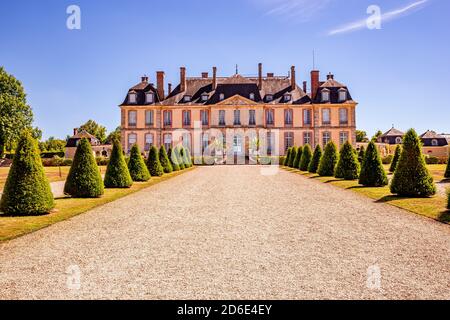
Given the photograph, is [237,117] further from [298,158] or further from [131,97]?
[298,158]

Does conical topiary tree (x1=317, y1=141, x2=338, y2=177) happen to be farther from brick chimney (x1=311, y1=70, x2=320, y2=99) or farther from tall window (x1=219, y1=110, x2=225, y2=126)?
brick chimney (x1=311, y1=70, x2=320, y2=99)

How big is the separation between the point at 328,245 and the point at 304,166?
18572mm

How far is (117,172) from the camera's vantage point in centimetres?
1331

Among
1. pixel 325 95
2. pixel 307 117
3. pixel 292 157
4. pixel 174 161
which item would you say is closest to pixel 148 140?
pixel 307 117

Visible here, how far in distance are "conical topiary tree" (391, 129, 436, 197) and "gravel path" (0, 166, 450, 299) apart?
2.64 m

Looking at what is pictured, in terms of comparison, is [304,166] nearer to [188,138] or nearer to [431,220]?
[431,220]

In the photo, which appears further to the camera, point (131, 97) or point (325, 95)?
point (131, 97)

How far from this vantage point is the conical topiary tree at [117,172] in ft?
43.5

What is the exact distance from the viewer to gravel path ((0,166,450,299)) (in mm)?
3662

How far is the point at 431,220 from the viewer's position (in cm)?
718

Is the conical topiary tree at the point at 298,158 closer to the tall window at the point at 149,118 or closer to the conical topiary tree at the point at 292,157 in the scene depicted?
the conical topiary tree at the point at 292,157

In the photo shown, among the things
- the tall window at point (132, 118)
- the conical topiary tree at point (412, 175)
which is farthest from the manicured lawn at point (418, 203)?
the tall window at point (132, 118)

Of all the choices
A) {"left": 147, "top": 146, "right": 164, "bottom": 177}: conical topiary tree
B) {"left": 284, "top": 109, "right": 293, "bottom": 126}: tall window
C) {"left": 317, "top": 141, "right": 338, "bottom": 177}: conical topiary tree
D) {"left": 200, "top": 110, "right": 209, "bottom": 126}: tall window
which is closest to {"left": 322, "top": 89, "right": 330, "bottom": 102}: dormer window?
{"left": 284, "top": 109, "right": 293, "bottom": 126}: tall window

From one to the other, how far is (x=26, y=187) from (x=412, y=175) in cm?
916
